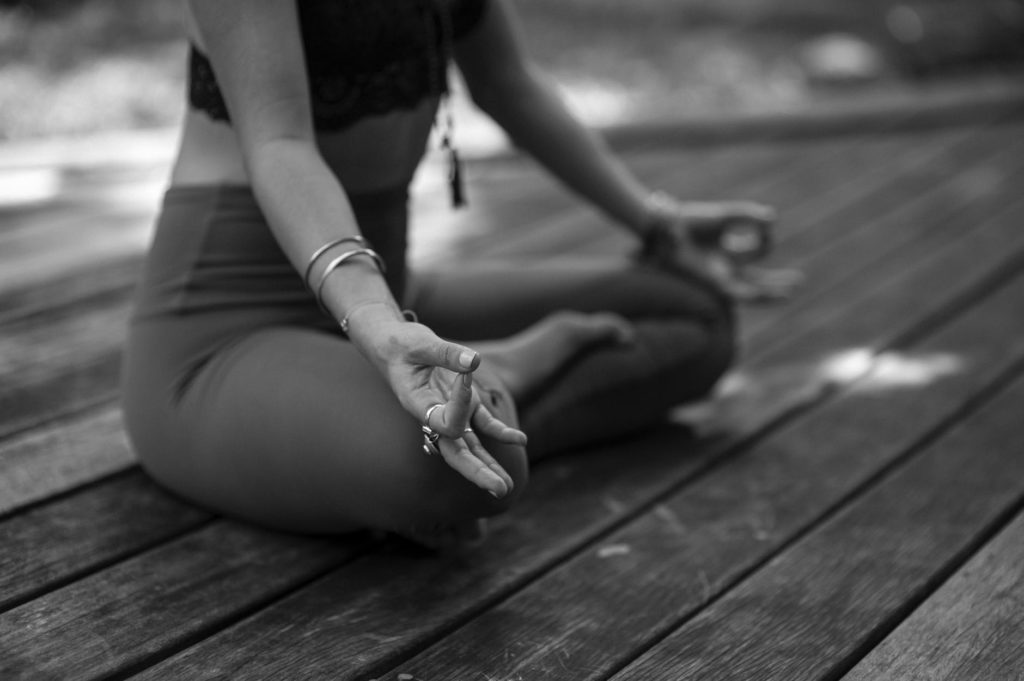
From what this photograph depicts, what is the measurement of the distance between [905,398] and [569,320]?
0.58 m

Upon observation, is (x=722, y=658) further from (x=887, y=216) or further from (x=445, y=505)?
(x=887, y=216)

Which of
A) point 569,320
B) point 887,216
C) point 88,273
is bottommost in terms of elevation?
point 88,273

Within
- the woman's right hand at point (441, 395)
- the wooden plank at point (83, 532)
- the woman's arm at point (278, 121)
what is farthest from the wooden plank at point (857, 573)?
the wooden plank at point (83, 532)

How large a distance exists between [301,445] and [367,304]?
0.21m

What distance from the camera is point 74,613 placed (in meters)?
1.32

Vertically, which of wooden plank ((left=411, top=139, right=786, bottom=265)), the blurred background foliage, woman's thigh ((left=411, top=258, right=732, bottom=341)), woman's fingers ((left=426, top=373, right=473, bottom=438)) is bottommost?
the blurred background foliage

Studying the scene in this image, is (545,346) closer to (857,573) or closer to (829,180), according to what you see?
(857,573)

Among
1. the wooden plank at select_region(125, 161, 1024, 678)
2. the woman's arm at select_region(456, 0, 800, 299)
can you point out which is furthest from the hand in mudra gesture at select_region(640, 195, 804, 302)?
the wooden plank at select_region(125, 161, 1024, 678)

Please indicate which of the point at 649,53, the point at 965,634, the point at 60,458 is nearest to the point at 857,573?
the point at 965,634

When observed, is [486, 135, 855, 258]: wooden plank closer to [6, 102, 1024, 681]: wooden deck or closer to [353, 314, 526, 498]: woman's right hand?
[6, 102, 1024, 681]: wooden deck

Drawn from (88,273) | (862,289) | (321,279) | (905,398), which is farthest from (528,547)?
(88,273)

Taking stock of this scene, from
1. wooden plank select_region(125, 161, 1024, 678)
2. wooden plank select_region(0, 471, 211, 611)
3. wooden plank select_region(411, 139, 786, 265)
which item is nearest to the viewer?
wooden plank select_region(125, 161, 1024, 678)

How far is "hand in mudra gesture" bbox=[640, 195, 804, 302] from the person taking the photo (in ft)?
6.60

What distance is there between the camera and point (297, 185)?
134cm
